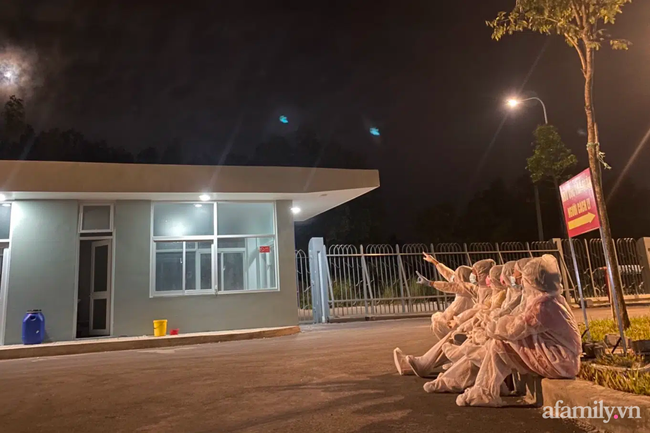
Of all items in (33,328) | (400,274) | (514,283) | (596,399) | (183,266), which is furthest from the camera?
(400,274)

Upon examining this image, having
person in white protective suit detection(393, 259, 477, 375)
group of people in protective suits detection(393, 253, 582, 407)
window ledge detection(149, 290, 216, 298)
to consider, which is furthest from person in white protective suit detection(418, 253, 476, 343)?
window ledge detection(149, 290, 216, 298)

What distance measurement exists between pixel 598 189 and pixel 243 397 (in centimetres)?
476

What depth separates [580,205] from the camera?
17.7 ft

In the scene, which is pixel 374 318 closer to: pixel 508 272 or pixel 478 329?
pixel 478 329

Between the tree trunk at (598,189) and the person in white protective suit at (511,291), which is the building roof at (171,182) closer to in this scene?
the tree trunk at (598,189)

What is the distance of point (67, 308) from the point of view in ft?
35.3

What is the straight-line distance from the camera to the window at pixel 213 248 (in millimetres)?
11500

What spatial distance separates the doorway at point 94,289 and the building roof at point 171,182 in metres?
1.39

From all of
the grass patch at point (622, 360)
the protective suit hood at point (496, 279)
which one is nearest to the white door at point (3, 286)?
the protective suit hood at point (496, 279)

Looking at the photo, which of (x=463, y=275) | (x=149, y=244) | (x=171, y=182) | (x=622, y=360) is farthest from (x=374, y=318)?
(x=622, y=360)

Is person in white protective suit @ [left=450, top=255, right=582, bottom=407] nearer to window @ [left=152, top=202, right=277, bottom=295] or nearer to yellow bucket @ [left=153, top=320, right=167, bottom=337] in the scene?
yellow bucket @ [left=153, top=320, right=167, bottom=337]

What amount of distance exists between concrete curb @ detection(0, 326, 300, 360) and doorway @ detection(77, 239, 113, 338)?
1596 millimetres

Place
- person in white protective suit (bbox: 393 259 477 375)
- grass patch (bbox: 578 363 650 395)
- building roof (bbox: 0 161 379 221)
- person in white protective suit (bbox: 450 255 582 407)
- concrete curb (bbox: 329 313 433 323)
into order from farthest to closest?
concrete curb (bbox: 329 313 433 323) < building roof (bbox: 0 161 379 221) < person in white protective suit (bbox: 393 259 477 375) < person in white protective suit (bbox: 450 255 582 407) < grass patch (bbox: 578 363 650 395)

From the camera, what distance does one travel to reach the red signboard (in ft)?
16.9
